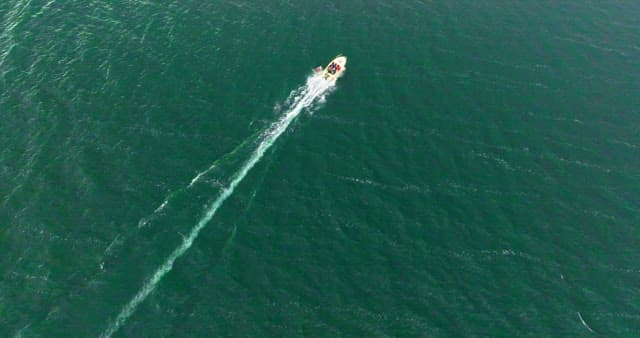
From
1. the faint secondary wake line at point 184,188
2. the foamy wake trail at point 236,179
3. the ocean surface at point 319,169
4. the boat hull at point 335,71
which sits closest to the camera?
the foamy wake trail at point 236,179

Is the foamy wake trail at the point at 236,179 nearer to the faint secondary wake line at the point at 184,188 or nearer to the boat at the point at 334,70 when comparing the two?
the boat at the point at 334,70

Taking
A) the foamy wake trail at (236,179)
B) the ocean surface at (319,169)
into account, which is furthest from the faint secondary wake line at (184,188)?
the foamy wake trail at (236,179)

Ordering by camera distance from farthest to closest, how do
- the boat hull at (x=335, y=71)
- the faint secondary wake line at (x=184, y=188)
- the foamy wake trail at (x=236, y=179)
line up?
the boat hull at (x=335, y=71) → the faint secondary wake line at (x=184, y=188) → the foamy wake trail at (x=236, y=179)

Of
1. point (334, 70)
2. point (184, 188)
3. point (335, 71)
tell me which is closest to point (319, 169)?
point (184, 188)

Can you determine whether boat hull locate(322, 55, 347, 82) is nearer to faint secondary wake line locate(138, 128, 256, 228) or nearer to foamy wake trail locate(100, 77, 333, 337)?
foamy wake trail locate(100, 77, 333, 337)

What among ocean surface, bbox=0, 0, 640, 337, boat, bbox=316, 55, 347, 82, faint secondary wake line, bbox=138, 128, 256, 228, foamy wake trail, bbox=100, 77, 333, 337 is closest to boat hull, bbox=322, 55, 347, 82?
boat, bbox=316, 55, 347, 82

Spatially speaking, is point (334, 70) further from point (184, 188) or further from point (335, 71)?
point (184, 188)
